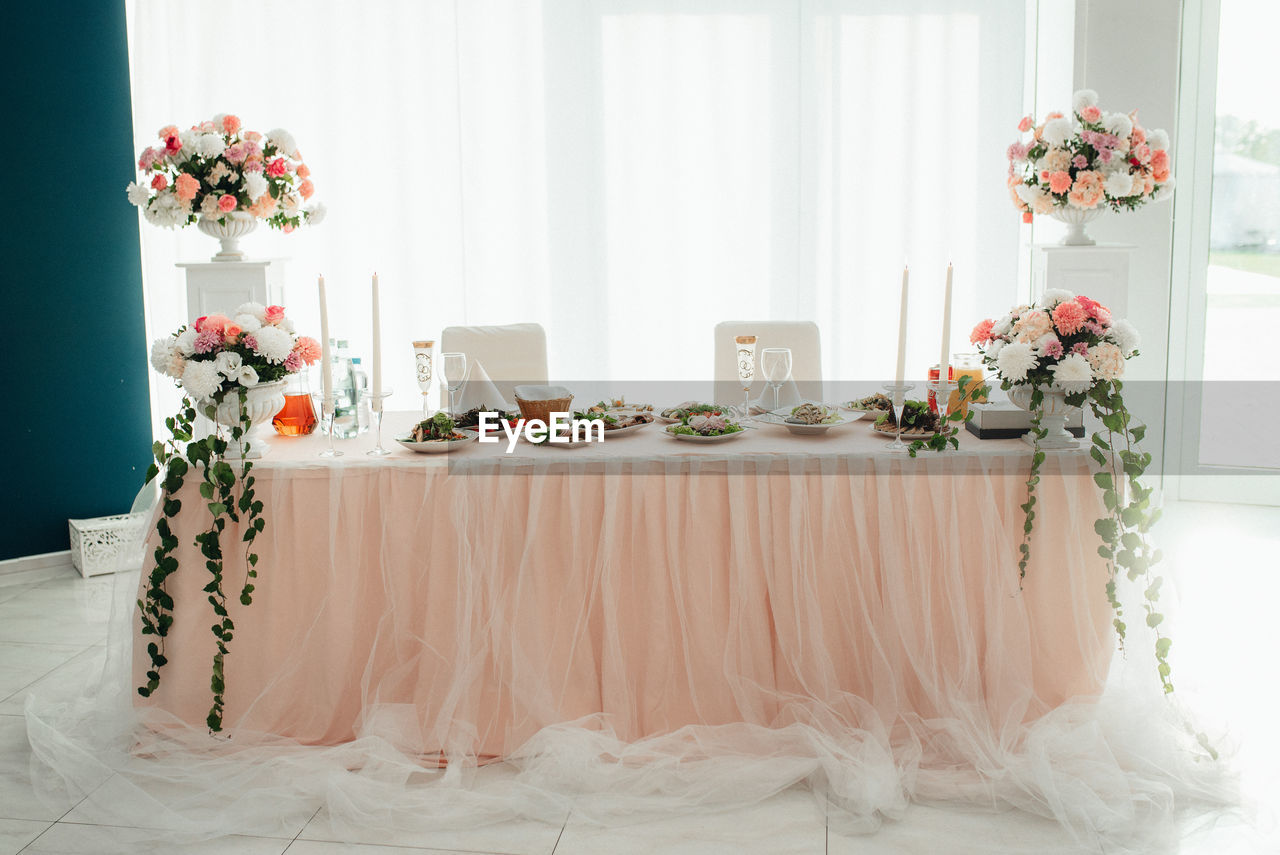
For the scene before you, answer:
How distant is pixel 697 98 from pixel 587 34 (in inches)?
22.8

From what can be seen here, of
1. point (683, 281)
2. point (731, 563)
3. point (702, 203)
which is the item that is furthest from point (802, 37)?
point (731, 563)

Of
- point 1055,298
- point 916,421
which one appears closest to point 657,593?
point 916,421

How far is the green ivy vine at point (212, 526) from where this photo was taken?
240 cm

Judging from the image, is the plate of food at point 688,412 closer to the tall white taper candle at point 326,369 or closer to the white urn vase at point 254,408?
the tall white taper candle at point 326,369

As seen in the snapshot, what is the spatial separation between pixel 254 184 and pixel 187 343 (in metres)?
1.32

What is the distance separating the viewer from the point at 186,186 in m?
3.54

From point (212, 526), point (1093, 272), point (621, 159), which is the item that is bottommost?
point (212, 526)

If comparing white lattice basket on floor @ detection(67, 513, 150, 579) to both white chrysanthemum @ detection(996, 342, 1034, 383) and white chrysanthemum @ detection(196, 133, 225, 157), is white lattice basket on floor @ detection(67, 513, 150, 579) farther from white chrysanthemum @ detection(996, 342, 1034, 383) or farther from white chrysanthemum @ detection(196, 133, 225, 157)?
white chrysanthemum @ detection(996, 342, 1034, 383)

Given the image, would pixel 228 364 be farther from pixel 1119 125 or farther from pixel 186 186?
pixel 1119 125

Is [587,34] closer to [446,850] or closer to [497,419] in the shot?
[497,419]

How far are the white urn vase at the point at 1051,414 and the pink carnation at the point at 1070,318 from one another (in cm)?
14

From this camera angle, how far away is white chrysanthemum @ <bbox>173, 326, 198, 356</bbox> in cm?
243

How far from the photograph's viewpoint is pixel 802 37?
4844mm

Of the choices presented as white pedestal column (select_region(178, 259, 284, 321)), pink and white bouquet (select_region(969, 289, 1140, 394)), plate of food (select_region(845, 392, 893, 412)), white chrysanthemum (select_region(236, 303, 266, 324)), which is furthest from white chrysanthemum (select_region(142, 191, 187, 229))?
pink and white bouquet (select_region(969, 289, 1140, 394))
